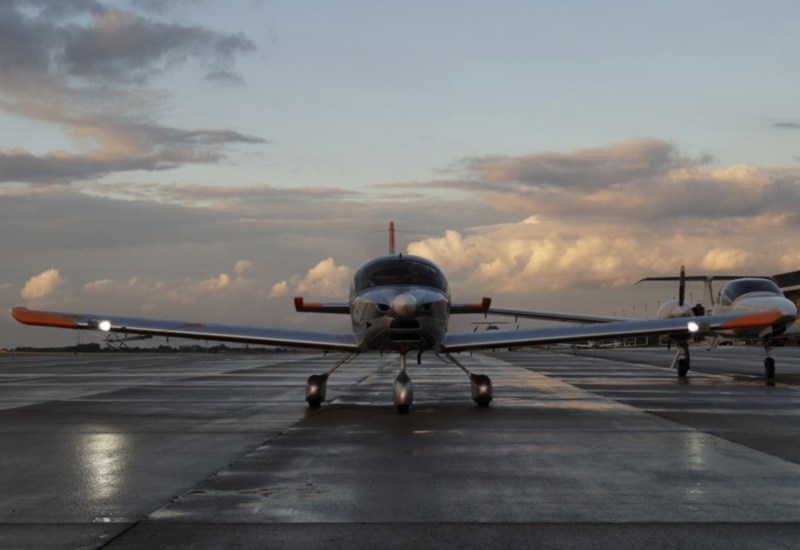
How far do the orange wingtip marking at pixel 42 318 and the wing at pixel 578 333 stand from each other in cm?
817

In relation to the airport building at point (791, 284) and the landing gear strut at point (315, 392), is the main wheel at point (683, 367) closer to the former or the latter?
the landing gear strut at point (315, 392)

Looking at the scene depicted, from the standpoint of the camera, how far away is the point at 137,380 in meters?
29.0

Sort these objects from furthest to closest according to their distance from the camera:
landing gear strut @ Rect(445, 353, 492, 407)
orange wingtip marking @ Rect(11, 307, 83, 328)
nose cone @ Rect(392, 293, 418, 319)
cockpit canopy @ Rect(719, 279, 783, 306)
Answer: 1. cockpit canopy @ Rect(719, 279, 783, 306)
2. orange wingtip marking @ Rect(11, 307, 83, 328)
3. landing gear strut @ Rect(445, 353, 492, 407)
4. nose cone @ Rect(392, 293, 418, 319)

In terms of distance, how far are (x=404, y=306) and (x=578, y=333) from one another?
183 inches

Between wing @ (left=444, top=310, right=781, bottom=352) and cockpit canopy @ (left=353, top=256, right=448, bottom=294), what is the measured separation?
1.29 metres

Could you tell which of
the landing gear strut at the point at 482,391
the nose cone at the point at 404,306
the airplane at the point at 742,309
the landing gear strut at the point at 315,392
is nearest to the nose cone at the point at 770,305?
the airplane at the point at 742,309

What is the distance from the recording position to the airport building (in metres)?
131

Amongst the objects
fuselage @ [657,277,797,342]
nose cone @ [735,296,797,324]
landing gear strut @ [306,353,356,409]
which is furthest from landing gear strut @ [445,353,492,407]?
nose cone @ [735,296,797,324]

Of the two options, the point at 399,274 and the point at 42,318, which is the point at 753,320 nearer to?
the point at 399,274

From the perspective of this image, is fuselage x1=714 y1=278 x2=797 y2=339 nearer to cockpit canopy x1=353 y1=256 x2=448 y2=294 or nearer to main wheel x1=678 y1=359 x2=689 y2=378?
main wheel x1=678 y1=359 x2=689 y2=378

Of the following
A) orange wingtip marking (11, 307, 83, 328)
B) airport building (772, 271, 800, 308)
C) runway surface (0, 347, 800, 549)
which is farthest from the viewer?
airport building (772, 271, 800, 308)

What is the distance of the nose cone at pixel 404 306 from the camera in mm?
16359

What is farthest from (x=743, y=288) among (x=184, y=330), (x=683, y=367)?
(x=184, y=330)

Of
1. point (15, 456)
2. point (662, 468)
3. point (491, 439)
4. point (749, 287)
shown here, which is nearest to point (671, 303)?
point (749, 287)
